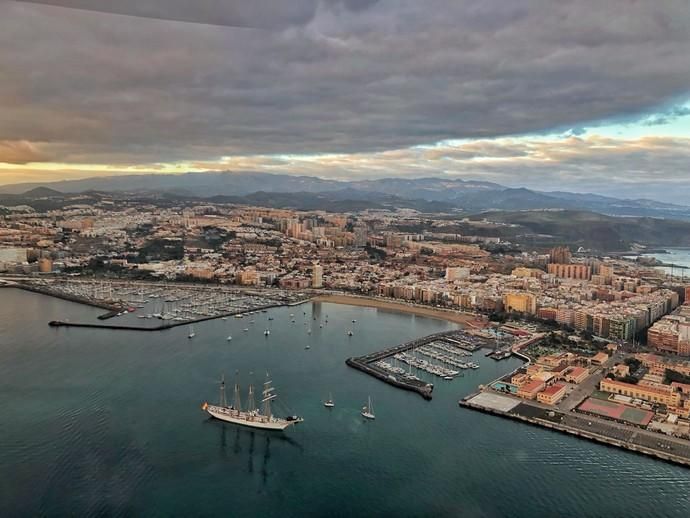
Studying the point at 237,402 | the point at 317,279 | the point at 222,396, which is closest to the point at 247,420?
the point at 237,402

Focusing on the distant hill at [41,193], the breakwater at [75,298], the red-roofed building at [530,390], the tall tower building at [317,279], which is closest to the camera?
the red-roofed building at [530,390]

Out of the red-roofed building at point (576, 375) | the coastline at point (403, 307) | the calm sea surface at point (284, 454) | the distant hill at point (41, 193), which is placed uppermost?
the distant hill at point (41, 193)

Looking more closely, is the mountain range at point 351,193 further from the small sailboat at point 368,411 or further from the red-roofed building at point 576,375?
the red-roofed building at point 576,375

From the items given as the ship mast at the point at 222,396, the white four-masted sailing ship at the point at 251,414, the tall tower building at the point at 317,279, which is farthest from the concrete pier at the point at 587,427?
the tall tower building at the point at 317,279

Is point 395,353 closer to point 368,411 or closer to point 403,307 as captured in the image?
point 368,411

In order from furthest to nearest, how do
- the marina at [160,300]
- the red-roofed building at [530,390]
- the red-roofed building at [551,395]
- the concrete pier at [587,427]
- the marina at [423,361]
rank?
the marina at [160,300] < the marina at [423,361] < the red-roofed building at [530,390] < the red-roofed building at [551,395] < the concrete pier at [587,427]

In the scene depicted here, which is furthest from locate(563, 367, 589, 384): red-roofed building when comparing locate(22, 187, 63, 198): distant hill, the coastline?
locate(22, 187, 63, 198): distant hill

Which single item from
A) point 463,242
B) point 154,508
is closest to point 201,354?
point 154,508
